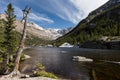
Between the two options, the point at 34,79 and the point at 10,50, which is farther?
the point at 10,50

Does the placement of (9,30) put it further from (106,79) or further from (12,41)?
(106,79)

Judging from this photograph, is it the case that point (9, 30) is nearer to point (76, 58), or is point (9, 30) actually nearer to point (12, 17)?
point (12, 17)

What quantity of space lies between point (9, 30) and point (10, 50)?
6265mm

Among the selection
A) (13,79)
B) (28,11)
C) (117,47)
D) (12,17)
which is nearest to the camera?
(13,79)

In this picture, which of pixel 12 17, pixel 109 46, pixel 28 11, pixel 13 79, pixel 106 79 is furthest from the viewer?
pixel 109 46

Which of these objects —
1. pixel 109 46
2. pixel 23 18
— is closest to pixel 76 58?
pixel 23 18

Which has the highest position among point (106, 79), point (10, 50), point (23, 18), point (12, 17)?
point (12, 17)

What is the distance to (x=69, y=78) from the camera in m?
43.1

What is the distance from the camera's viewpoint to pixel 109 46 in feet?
621

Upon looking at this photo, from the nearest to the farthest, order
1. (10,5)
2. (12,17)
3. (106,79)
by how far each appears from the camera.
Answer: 1. (106,79)
2. (10,5)
3. (12,17)

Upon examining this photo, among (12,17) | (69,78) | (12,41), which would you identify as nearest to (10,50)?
(12,41)

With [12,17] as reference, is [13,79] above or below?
below

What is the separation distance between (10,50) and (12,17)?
32.9 feet

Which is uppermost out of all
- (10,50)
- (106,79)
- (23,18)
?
(23,18)
